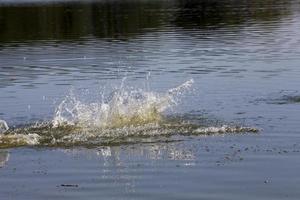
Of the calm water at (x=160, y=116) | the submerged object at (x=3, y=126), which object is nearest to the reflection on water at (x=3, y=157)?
the calm water at (x=160, y=116)

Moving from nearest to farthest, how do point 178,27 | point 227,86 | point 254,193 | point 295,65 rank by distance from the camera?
point 254,193 → point 227,86 → point 295,65 → point 178,27

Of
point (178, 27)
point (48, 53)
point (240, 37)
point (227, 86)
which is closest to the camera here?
point (227, 86)

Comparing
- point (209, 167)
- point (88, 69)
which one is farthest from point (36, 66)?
point (209, 167)

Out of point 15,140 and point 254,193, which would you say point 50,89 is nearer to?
point 15,140

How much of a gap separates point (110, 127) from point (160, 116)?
6.82 feet

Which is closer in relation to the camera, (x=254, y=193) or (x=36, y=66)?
(x=254, y=193)

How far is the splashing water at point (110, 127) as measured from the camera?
60.2 feet

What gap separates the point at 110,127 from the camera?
19.6 metres

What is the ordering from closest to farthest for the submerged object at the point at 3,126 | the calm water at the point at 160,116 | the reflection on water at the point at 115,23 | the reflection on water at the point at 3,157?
1. the calm water at the point at 160,116
2. the reflection on water at the point at 3,157
3. the submerged object at the point at 3,126
4. the reflection on water at the point at 115,23

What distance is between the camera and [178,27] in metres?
61.5

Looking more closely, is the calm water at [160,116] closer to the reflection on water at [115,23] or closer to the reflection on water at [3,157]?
the reflection on water at [3,157]

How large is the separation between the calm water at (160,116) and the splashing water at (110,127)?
6 cm

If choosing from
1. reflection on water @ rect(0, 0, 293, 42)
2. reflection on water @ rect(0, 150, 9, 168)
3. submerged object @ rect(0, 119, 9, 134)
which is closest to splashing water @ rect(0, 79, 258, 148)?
submerged object @ rect(0, 119, 9, 134)

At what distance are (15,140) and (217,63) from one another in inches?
734
